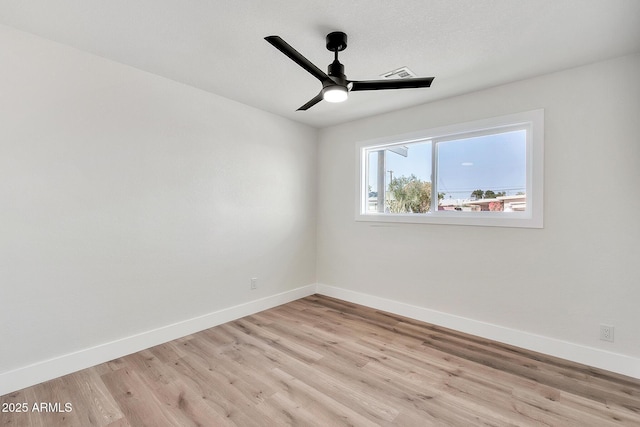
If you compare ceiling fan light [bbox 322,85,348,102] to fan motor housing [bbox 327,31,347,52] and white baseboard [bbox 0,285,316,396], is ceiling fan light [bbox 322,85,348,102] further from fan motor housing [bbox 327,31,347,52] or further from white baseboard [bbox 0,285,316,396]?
white baseboard [bbox 0,285,316,396]

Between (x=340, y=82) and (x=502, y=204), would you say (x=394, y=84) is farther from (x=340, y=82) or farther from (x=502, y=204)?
(x=502, y=204)

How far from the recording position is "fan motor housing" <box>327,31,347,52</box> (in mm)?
1967

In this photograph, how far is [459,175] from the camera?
3139 millimetres

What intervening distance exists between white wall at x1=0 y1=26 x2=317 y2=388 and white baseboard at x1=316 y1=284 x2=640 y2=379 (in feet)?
5.54

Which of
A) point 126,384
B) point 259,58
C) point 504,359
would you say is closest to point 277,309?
point 126,384

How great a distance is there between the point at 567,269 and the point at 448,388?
1.49 meters

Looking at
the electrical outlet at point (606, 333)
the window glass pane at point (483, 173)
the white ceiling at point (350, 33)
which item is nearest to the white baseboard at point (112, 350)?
the white ceiling at point (350, 33)

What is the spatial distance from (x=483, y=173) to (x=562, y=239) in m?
0.91

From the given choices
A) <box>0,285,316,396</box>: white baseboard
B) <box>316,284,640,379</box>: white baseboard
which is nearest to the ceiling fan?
<box>316,284,640,379</box>: white baseboard

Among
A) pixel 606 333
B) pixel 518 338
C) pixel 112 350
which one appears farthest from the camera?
pixel 518 338

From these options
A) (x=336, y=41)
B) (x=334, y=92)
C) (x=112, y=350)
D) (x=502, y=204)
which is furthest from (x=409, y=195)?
(x=112, y=350)

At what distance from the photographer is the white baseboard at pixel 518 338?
2236 mm

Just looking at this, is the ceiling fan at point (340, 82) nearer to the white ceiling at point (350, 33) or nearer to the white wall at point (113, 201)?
the white ceiling at point (350, 33)

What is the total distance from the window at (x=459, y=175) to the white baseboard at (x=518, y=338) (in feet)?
3.34
